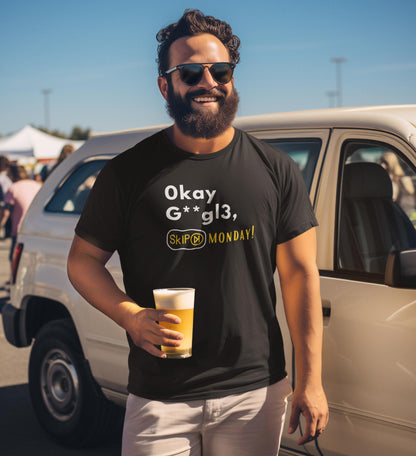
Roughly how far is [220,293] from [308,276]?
0.30 meters

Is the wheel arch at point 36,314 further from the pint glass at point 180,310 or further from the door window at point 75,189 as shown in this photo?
the pint glass at point 180,310

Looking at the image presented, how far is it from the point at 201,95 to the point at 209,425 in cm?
102

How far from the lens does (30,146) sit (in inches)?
1009

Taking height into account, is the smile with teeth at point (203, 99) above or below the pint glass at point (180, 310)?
above

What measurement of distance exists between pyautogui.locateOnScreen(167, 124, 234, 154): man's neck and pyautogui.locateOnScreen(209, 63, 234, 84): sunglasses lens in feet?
0.50

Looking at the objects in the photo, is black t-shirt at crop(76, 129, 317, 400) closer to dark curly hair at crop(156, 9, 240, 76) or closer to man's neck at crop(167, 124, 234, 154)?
man's neck at crop(167, 124, 234, 154)

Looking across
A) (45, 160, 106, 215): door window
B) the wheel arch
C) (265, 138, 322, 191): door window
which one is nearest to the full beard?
(265, 138, 322, 191): door window

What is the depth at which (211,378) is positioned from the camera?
2201 mm

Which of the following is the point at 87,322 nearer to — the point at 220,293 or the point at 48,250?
the point at 48,250

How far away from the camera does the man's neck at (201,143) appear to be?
2.23m

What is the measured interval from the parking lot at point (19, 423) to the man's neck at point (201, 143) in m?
2.84

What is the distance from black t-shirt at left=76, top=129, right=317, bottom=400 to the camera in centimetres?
218

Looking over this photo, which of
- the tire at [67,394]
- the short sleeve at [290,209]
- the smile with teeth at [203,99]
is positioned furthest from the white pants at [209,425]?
the tire at [67,394]

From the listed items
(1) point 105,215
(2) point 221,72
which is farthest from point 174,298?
(2) point 221,72
